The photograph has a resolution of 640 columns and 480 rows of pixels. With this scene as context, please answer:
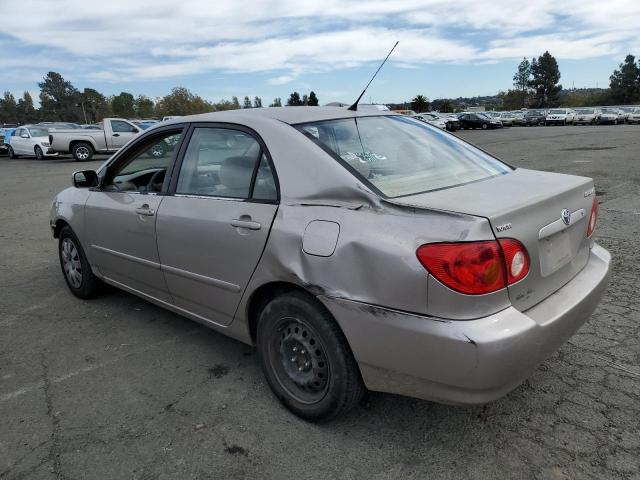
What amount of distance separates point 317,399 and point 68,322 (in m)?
2.58

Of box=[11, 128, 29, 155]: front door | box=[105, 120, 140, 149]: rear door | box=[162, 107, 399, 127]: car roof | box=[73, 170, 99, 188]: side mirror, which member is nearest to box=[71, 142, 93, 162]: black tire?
box=[105, 120, 140, 149]: rear door

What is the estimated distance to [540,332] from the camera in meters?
2.19

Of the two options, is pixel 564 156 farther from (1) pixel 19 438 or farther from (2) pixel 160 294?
(1) pixel 19 438

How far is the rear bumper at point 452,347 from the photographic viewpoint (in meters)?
2.05

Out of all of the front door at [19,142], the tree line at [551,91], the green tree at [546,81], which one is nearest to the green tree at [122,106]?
the tree line at [551,91]

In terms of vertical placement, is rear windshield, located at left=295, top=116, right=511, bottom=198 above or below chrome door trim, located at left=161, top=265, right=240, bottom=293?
Answer: above

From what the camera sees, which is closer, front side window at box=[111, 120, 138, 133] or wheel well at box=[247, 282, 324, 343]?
wheel well at box=[247, 282, 324, 343]

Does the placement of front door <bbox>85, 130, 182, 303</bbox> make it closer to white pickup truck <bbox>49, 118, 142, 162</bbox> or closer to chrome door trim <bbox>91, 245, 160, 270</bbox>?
chrome door trim <bbox>91, 245, 160, 270</bbox>

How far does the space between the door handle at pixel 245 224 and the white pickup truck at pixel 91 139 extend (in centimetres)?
2018

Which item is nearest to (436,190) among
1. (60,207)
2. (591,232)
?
(591,232)

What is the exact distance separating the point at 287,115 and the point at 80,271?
264 centimetres

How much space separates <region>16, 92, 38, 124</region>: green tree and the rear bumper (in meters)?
127

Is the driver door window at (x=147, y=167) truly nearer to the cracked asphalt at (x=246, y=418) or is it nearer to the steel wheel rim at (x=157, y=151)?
the steel wheel rim at (x=157, y=151)

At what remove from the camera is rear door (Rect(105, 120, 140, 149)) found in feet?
72.0
